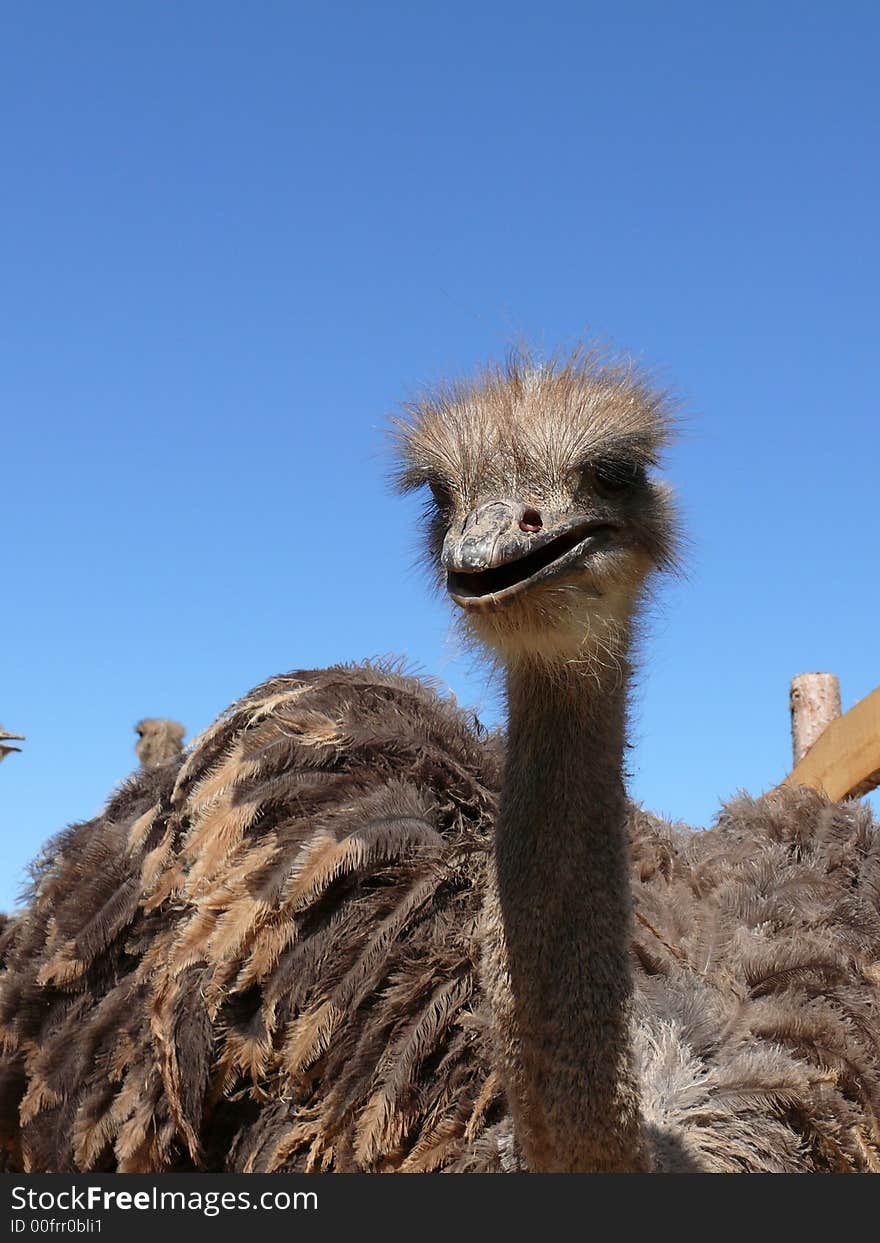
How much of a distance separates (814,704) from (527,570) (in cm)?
428

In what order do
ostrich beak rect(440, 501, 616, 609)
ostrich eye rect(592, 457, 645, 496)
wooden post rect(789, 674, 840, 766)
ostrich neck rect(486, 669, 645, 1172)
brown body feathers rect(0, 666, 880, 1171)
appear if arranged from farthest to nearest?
wooden post rect(789, 674, 840, 766) → brown body feathers rect(0, 666, 880, 1171) → ostrich eye rect(592, 457, 645, 496) → ostrich neck rect(486, 669, 645, 1172) → ostrich beak rect(440, 501, 616, 609)

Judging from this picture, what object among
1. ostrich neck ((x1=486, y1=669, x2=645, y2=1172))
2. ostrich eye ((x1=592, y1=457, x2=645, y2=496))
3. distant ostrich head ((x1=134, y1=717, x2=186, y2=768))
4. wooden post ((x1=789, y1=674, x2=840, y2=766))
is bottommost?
ostrich neck ((x1=486, y1=669, x2=645, y2=1172))

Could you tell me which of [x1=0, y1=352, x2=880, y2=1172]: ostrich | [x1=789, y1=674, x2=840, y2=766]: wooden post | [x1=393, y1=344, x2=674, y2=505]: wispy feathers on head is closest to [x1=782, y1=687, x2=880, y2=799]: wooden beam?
[x1=0, y1=352, x2=880, y2=1172]: ostrich

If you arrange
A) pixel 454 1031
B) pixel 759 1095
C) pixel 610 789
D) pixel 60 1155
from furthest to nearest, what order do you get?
1. pixel 60 1155
2. pixel 454 1031
3. pixel 759 1095
4. pixel 610 789

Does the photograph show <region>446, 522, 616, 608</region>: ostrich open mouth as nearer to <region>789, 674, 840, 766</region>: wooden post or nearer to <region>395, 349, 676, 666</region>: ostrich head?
<region>395, 349, 676, 666</region>: ostrich head

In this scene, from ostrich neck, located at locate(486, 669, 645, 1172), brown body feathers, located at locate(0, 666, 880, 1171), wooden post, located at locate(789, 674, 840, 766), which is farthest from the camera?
wooden post, located at locate(789, 674, 840, 766)

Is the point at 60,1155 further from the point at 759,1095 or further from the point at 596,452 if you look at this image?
the point at 596,452

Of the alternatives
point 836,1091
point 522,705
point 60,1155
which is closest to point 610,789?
point 522,705

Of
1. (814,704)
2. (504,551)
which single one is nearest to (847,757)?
(814,704)

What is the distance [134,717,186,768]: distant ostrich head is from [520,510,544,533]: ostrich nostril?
7026 mm

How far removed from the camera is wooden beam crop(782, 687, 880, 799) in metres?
5.07

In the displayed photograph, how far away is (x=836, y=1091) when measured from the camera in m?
3.51

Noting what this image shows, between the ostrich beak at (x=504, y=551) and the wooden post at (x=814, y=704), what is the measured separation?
4.13 metres

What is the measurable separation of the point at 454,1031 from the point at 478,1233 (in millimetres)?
791
